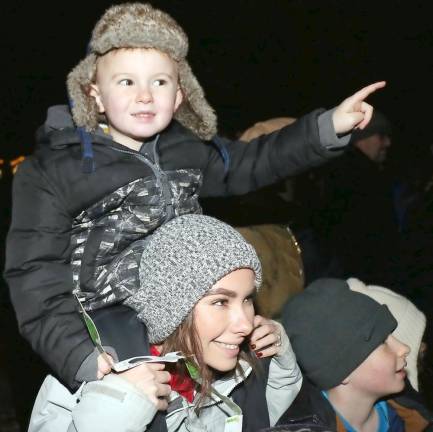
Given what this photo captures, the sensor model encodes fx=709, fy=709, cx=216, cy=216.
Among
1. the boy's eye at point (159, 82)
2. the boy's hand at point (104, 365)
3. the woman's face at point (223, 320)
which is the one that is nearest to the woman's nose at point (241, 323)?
the woman's face at point (223, 320)

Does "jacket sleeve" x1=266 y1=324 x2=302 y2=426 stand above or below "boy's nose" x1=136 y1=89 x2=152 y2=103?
below

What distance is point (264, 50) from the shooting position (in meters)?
7.49

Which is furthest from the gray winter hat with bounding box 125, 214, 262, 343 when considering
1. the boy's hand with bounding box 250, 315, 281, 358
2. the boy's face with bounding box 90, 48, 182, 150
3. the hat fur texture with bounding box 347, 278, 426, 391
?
the hat fur texture with bounding box 347, 278, 426, 391

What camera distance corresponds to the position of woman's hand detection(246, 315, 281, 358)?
8.36 ft

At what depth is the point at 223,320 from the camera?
7.69 feet

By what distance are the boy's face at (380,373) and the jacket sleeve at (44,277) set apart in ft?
3.66

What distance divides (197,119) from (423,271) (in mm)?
1598

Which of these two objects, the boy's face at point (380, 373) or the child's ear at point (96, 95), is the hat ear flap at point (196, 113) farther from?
the boy's face at point (380, 373)

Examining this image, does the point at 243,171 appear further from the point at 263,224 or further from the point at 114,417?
the point at 114,417

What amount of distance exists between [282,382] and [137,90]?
1203 millimetres

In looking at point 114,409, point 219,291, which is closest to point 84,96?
point 219,291

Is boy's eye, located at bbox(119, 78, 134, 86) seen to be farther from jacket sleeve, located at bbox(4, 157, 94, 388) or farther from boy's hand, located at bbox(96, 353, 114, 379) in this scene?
boy's hand, located at bbox(96, 353, 114, 379)

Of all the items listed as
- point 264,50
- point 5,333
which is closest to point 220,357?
point 5,333

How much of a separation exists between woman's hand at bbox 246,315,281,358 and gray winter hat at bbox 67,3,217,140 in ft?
3.06
